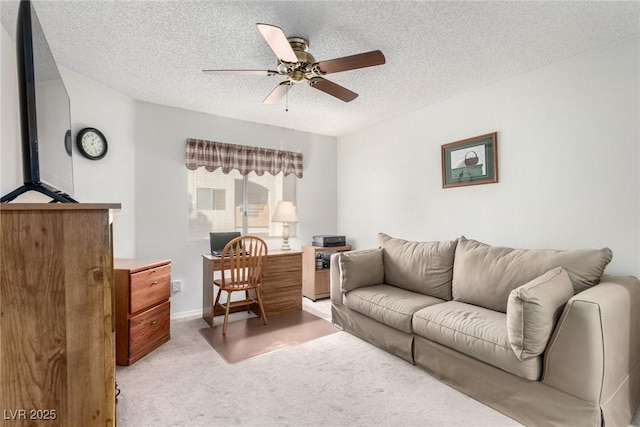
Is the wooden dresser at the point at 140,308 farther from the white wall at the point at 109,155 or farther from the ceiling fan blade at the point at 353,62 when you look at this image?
the ceiling fan blade at the point at 353,62

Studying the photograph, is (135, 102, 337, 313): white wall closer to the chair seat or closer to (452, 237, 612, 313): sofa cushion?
the chair seat

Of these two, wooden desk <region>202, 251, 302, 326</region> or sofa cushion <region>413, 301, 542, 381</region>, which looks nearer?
sofa cushion <region>413, 301, 542, 381</region>

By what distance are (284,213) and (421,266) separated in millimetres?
1786

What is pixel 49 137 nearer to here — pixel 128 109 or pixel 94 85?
pixel 94 85

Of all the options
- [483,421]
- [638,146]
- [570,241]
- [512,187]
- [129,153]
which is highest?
[129,153]

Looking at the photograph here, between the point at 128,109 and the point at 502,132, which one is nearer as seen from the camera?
the point at 502,132

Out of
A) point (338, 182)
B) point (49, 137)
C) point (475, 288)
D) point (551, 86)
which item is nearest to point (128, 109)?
point (49, 137)

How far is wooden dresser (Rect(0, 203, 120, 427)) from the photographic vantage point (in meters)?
0.99

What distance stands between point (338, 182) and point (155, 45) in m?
3.03

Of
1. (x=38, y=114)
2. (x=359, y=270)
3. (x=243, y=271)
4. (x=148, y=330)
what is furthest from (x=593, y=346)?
(x=148, y=330)

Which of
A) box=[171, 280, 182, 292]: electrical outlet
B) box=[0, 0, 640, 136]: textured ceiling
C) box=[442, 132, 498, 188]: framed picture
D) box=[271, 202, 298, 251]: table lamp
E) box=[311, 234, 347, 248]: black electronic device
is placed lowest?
box=[171, 280, 182, 292]: electrical outlet

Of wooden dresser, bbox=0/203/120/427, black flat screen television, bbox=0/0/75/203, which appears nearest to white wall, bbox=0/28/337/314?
black flat screen television, bbox=0/0/75/203

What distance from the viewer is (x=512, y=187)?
2656 millimetres

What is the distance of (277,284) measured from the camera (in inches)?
134
